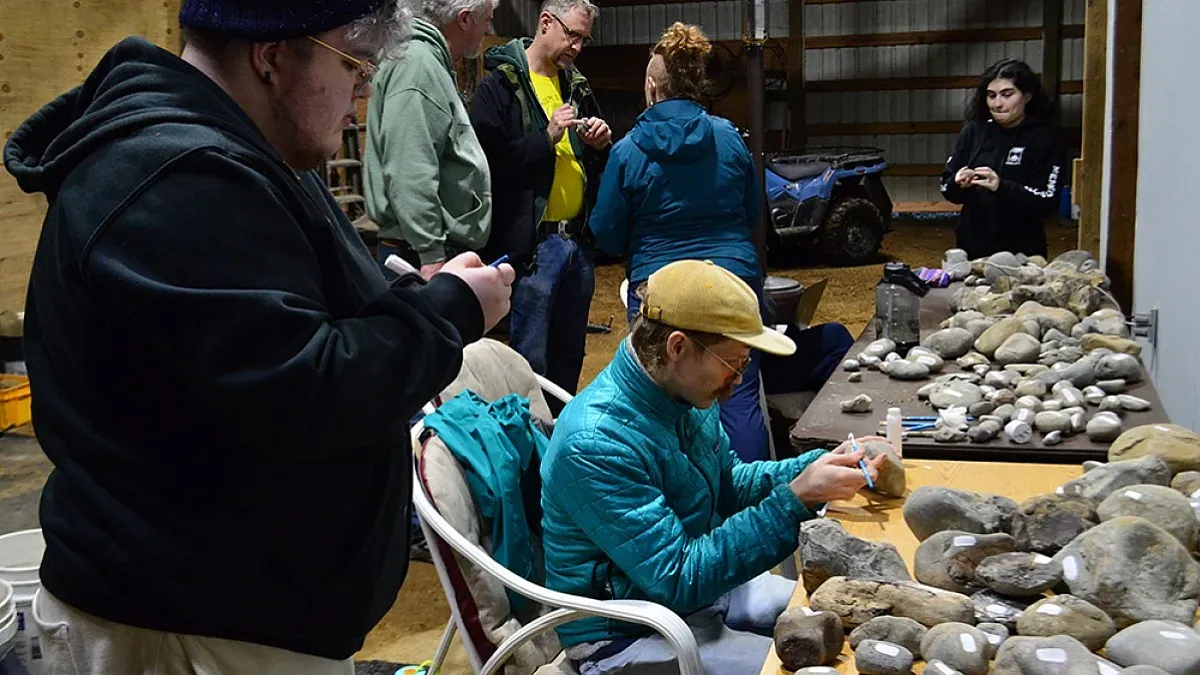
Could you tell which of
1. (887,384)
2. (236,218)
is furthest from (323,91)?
(887,384)

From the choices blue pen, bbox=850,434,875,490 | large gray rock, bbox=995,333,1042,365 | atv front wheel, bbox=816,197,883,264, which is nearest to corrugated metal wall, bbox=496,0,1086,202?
atv front wheel, bbox=816,197,883,264

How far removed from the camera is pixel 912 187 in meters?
12.5

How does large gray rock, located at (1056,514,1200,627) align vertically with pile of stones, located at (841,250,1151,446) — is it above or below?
above

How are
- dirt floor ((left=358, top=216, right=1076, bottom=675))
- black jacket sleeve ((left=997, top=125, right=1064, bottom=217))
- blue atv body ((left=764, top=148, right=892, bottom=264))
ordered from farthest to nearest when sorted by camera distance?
blue atv body ((left=764, top=148, right=892, bottom=264)) → black jacket sleeve ((left=997, top=125, right=1064, bottom=217)) → dirt floor ((left=358, top=216, right=1076, bottom=675))

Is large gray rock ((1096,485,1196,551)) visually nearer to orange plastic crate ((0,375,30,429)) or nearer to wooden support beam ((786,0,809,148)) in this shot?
orange plastic crate ((0,375,30,429))

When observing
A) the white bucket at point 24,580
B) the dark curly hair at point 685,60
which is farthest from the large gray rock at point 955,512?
the dark curly hair at point 685,60

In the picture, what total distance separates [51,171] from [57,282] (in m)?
0.11

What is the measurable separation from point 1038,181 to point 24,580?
3.77 meters

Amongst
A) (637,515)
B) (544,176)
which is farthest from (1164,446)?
(544,176)

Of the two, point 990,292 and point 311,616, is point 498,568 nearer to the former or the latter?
point 311,616

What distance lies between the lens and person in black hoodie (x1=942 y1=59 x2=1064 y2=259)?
4.55 meters

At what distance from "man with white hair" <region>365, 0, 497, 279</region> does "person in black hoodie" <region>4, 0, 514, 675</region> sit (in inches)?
81.0

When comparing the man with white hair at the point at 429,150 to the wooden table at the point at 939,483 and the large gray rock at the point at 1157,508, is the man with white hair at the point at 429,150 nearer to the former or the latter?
the wooden table at the point at 939,483

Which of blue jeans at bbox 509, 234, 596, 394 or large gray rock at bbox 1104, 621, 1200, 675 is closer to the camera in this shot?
large gray rock at bbox 1104, 621, 1200, 675
